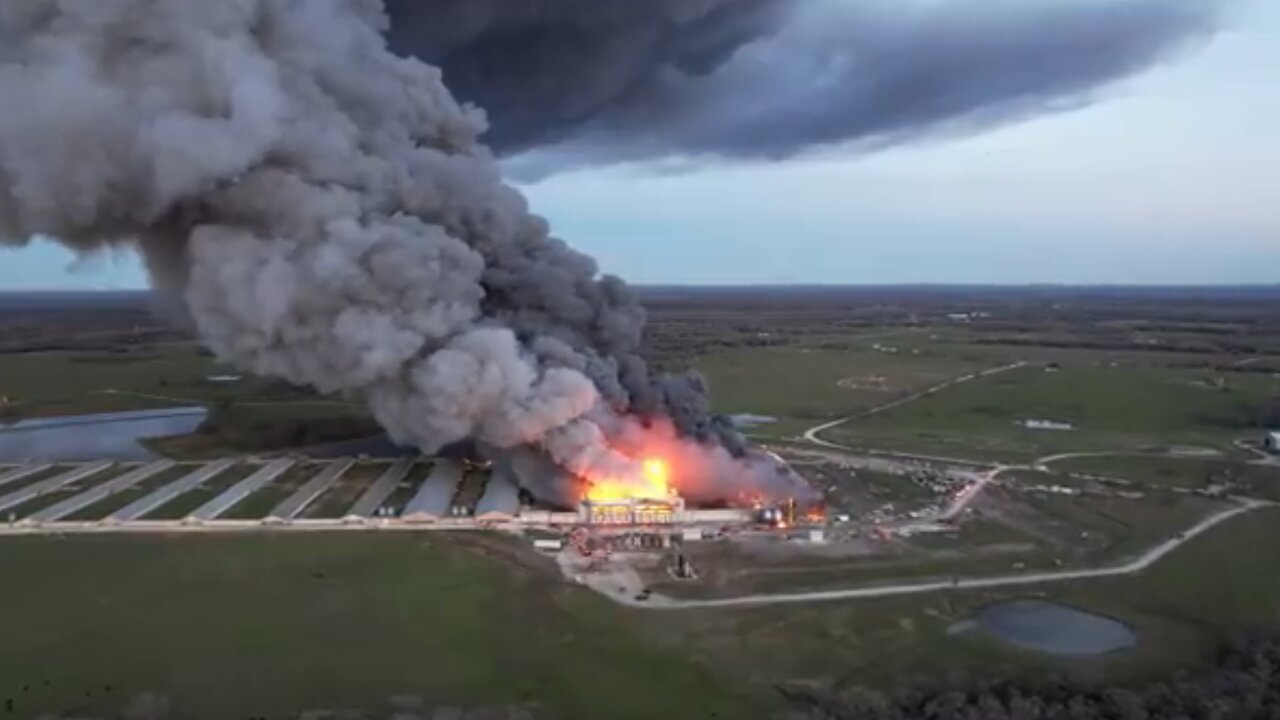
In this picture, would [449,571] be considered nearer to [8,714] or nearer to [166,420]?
[8,714]

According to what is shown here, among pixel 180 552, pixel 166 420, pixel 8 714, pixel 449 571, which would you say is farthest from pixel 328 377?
pixel 166 420

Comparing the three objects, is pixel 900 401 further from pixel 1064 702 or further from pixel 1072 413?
pixel 1064 702

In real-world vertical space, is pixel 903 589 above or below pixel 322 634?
below

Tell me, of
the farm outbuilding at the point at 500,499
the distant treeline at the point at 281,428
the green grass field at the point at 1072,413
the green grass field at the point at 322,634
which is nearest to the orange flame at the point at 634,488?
the farm outbuilding at the point at 500,499

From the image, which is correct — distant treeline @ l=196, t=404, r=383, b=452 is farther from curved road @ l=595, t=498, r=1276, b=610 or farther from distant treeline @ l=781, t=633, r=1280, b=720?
distant treeline @ l=781, t=633, r=1280, b=720

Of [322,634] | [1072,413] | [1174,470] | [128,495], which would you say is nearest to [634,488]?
[322,634]

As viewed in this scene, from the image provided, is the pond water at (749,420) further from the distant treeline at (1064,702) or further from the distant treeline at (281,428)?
the distant treeline at (1064,702)
